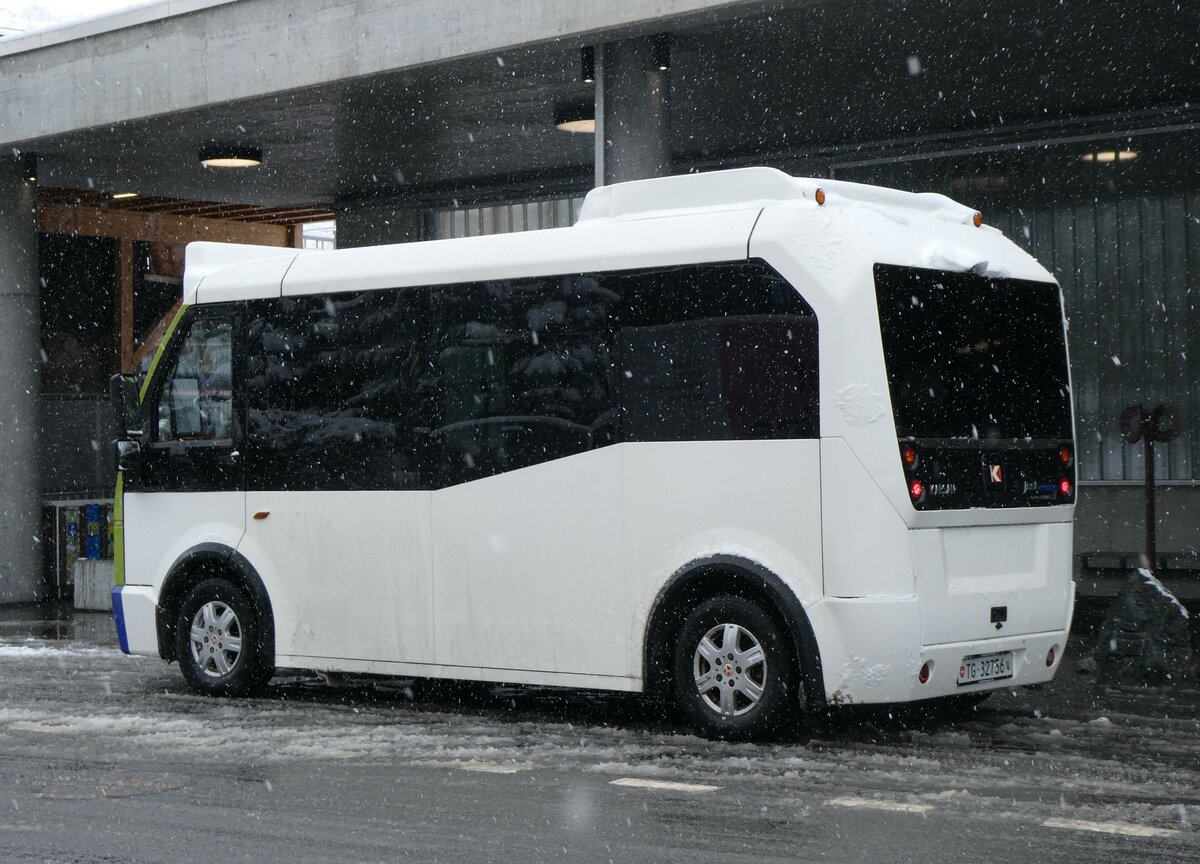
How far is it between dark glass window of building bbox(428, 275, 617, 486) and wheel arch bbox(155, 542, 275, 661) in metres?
1.69

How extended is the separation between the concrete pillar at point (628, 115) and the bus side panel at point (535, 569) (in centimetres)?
489

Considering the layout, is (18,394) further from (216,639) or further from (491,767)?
(491,767)

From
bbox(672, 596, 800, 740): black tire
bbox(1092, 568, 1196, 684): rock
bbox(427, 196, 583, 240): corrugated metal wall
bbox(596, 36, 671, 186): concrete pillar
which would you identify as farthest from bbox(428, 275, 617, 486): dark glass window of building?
bbox(427, 196, 583, 240): corrugated metal wall

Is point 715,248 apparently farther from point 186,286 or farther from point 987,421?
point 186,286

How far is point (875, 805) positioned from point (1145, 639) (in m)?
5.41

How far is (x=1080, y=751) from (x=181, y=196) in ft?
61.5

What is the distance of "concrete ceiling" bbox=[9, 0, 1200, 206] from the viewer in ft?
47.3

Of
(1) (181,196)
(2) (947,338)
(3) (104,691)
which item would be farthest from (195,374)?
(1) (181,196)

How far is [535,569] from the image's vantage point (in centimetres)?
1031

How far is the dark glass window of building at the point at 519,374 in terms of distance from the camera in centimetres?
1009

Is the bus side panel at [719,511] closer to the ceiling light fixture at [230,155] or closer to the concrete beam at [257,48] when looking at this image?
the concrete beam at [257,48]

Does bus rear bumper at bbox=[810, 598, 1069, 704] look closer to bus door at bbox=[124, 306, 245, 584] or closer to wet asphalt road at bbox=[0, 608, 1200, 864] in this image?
wet asphalt road at bbox=[0, 608, 1200, 864]

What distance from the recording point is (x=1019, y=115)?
60.0ft

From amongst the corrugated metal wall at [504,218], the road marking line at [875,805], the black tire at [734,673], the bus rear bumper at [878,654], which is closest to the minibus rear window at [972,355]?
the bus rear bumper at [878,654]
